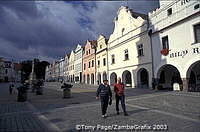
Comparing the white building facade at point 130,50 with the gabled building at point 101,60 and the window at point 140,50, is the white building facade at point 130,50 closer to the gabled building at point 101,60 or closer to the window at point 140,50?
the window at point 140,50

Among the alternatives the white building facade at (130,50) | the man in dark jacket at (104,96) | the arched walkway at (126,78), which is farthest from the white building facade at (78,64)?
the man in dark jacket at (104,96)

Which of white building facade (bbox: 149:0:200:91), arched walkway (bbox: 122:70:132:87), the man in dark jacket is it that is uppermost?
white building facade (bbox: 149:0:200:91)

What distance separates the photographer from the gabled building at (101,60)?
3531 centimetres

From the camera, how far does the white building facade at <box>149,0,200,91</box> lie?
55.3 ft

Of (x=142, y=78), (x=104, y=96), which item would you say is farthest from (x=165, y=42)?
(x=104, y=96)

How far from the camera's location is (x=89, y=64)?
44.6 m

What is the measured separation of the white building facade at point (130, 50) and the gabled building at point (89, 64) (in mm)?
9124

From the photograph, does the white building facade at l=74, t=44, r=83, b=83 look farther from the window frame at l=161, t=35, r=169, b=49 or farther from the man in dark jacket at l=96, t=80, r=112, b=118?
the man in dark jacket at l=96, t=80, r=112, b=118

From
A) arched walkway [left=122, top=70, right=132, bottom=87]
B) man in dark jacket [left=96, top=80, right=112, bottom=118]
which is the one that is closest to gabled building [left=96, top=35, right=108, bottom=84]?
arched walkway [left=122, top=70, right=132, bottom=87]

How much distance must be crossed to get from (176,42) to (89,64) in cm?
2804

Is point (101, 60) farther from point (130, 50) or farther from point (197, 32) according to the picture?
point (197, 32)

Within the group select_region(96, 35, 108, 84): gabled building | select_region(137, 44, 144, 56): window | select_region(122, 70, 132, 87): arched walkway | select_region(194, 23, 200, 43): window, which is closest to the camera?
select_region(194, 23, 200, 43): window

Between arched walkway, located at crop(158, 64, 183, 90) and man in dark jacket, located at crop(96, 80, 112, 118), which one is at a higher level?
arched walkway, located at crop(158, 64, 183, 90)

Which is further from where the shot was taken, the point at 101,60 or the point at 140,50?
the point at 101,60
